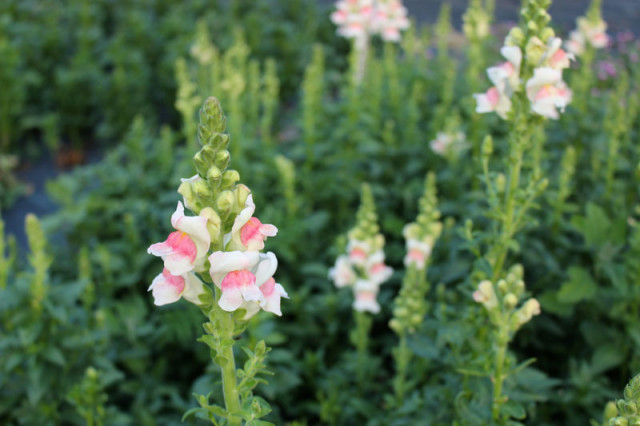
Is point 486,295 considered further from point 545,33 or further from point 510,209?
point 545,33

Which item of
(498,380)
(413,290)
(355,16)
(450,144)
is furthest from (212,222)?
(355,16)

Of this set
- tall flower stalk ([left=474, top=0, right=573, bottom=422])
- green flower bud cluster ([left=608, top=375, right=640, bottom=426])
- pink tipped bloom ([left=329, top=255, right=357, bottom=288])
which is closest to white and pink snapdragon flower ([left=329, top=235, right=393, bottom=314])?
pink tipped bloom ([left=329, top=255, right=357, bottom=288])

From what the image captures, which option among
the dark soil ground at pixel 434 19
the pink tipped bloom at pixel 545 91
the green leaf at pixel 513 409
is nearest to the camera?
the green leaf at pixel 513 409

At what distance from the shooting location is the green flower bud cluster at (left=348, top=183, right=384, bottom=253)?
10.3 ft

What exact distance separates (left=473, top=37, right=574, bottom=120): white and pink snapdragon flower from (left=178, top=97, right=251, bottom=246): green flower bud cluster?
1233 mm

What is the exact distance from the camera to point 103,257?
388 centimetres

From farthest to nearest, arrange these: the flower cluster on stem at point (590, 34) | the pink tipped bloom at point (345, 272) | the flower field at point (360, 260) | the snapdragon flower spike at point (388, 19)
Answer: the snapdragon flower spike at point (388, 19) < the flower cluster on stem at point (590, 34) < the pink tipped bloom at point (345, 272) < the flower field at point (360, 260)

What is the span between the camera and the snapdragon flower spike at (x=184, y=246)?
172 cm

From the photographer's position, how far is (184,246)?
1.76m

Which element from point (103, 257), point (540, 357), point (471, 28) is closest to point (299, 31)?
point (471, 28)

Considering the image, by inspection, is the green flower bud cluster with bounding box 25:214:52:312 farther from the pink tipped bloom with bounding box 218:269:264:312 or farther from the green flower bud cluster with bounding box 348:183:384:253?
the pink tipped bloom with bounding box 218:269:264:312

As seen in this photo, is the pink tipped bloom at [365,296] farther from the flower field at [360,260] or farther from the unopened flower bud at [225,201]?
the unopened flower bud at [225,201]

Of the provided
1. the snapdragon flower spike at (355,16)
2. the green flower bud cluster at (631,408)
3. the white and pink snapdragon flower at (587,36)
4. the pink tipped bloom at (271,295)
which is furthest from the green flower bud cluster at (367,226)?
the white and pink snapdragon flower at (587,36)

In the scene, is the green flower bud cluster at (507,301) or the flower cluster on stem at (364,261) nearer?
the green flower bud cluster at (507,301)
